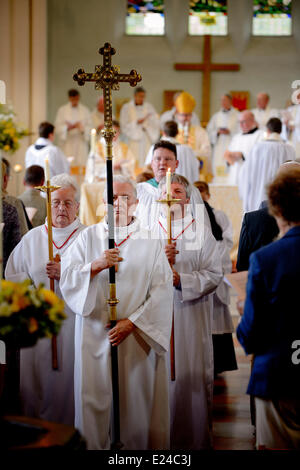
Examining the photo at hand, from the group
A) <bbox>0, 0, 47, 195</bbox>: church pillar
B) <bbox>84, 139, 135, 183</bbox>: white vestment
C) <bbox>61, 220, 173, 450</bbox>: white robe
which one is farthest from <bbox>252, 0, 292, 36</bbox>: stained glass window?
<bbox>61, 220, 173, 450</bbox>: white robe

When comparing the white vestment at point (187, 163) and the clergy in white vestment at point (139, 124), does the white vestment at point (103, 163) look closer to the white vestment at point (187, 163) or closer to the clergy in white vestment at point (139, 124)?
the white vestment at point (187, 163)

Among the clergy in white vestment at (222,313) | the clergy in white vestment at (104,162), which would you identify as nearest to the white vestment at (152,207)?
the clergy in white vestment at (222,313)

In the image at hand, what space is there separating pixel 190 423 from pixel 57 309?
232 cm

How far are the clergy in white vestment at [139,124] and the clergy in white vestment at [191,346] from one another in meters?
9.87

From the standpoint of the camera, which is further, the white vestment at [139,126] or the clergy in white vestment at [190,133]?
the white vestment at [139,126]

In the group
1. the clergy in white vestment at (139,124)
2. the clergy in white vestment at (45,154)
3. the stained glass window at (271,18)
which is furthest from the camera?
the stained glass window at (271,18)

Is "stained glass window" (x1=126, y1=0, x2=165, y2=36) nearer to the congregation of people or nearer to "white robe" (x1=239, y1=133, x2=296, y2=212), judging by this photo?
"white robe" (x1=239, y1=133, x2=296, y2=212)

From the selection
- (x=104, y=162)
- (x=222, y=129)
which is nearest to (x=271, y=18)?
(x=222, y=129)

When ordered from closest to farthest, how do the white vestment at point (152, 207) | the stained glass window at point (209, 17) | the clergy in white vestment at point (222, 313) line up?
1. the white vestment at point (152, 207)
2. the clergy in white vestment at point (222, 313)
3. the stained glass window at point (209, 17)

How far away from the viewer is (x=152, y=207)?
5164 millimetres

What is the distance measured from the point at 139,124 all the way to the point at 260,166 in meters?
5.16

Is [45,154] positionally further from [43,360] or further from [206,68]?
[206,68]

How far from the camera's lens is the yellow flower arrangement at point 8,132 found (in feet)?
9.10

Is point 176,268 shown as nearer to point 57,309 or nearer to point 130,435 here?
point 130,435
